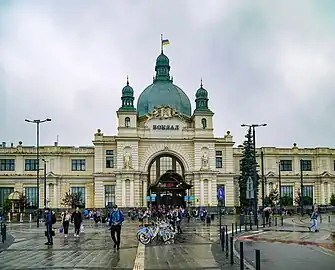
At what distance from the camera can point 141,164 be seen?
85.7 meters

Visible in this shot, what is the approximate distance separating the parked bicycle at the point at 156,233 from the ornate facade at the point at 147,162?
52.6 m

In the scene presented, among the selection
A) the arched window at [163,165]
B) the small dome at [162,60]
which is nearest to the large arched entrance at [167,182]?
the arched window at [163,165]

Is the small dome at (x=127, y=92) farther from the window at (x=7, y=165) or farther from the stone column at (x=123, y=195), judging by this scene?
the window at (x=7, y=165)

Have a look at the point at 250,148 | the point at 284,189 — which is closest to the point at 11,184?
the point at 250,148

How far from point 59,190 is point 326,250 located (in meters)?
70.4

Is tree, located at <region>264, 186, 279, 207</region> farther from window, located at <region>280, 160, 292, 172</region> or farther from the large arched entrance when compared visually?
the large arched entrance

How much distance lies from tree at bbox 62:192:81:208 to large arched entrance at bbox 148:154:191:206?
1165cm

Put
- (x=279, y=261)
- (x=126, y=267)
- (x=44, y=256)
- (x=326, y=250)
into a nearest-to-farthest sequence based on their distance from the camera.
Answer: (x=126, y=267)
(x=279, y=261)
(x=44, y=256)
(x=326, y=250)

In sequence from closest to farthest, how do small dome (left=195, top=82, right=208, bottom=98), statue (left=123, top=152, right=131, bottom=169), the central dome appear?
statue (left=123, top=152, right=131, bottom=169), small dome (left=195, top=82, right=208, bottom=98), the central dome

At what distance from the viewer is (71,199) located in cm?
8706

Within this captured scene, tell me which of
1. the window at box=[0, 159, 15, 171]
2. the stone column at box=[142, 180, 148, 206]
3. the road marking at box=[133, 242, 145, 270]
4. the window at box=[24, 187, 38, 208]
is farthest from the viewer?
the window at box=[0, 159, 15, 171]

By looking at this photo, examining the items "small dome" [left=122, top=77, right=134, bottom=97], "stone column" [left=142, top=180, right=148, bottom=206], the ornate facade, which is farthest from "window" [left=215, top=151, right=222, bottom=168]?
"small dome" [left=122, top=77, right=134, bottom=97]

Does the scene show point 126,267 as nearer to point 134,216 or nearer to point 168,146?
point 134,216

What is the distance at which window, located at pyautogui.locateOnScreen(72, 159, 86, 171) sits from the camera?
90.1m
